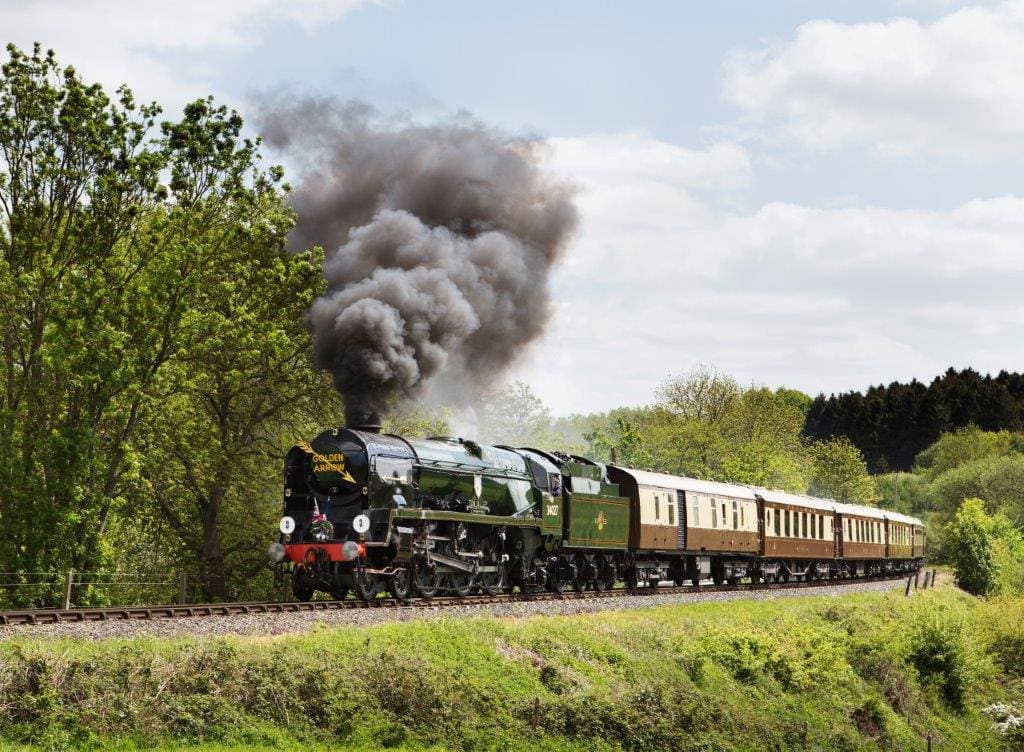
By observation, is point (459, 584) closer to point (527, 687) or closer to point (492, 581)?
point (492, 581)

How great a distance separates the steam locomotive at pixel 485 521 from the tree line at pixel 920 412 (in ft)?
374

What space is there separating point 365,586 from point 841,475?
7917 cm

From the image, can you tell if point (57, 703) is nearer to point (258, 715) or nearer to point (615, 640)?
point (258, 715)

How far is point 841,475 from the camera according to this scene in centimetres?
9556

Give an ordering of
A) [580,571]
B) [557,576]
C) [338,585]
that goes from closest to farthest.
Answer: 1. [338,585]
2. [557,576]
3. [580,571]

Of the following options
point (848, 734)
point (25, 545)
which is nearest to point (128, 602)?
point (25, 545)

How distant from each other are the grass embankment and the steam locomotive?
2919mm

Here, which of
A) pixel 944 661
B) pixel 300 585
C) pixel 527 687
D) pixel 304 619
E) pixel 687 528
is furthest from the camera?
pixel 687 528

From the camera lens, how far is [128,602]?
39.6 meters

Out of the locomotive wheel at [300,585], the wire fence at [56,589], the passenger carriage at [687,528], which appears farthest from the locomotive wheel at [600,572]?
the wire fence at [56,589]

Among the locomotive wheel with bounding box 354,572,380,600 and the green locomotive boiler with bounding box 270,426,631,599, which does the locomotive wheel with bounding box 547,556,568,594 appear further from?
the locomotive wheel with bounding box 354,572,380,600

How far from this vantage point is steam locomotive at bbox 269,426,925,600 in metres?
22.7

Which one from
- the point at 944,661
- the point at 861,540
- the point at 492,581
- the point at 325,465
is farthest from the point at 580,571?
the point at 861,540

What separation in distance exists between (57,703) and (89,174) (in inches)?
805
